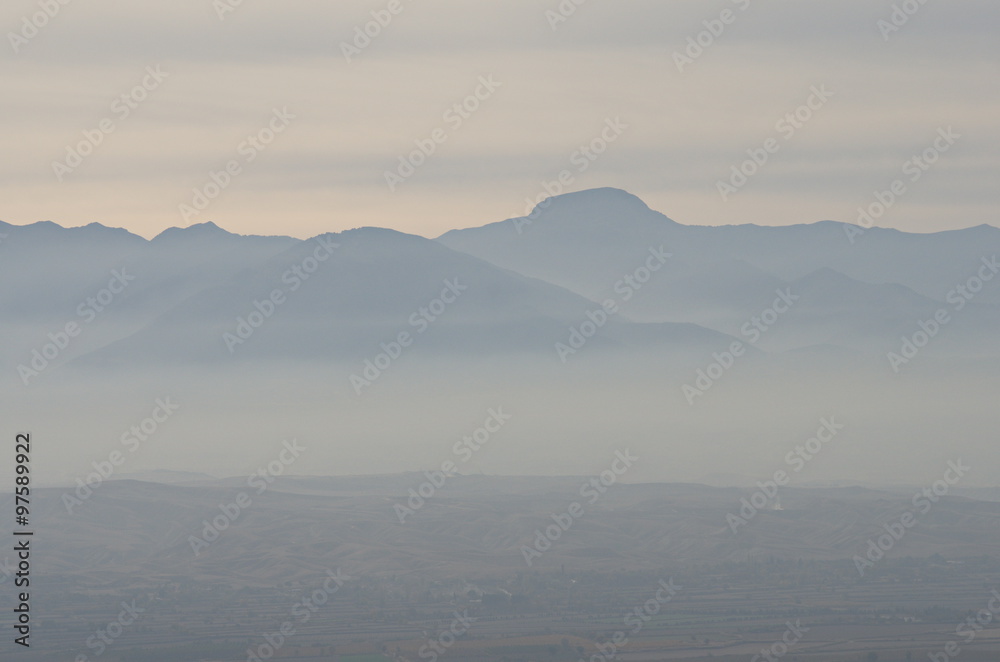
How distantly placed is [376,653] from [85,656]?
33.9m

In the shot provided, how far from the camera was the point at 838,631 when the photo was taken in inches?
7736

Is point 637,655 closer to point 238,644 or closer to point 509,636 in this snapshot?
point 509,636
